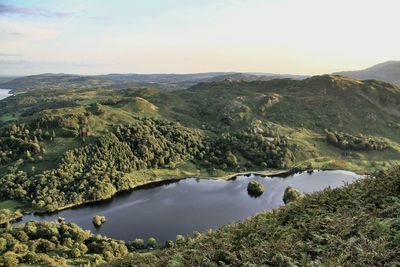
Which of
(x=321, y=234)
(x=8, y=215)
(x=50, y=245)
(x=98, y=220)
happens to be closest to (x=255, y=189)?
(x=98, y=220)

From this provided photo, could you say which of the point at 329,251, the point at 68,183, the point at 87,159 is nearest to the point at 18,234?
the point at 68,183

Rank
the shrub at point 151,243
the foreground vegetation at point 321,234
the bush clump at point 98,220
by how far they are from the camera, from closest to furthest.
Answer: the foreground vegetation at point 321,234 < the shrub at point 151,243 < the bush clump at point 98,220

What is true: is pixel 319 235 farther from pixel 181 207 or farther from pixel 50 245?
pixel 181 207

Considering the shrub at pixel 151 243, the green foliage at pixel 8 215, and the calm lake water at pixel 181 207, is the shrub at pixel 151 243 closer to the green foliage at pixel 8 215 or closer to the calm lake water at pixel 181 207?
the calm lake water at pixel 181 207

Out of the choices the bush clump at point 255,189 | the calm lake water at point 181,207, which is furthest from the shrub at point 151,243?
the bush clump at point 255,189

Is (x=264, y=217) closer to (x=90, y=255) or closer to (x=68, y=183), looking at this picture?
(x=90, y=255)

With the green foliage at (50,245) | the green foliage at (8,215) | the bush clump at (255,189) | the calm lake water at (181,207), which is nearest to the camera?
the green foliage at (50,245)
